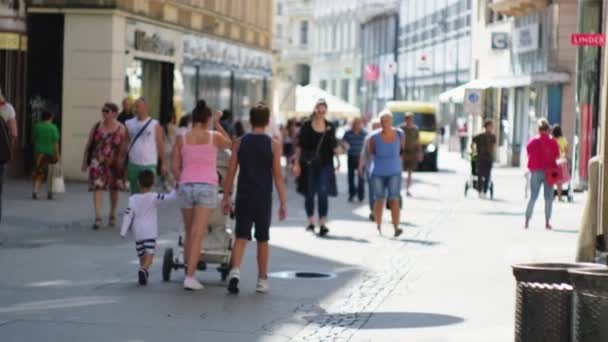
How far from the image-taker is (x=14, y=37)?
32.1 meters

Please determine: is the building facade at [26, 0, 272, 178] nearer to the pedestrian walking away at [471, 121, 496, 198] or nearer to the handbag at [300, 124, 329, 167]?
the pedestrian walking away at [471, 121, 496, 198]

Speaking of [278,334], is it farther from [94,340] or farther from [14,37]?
[14,37]

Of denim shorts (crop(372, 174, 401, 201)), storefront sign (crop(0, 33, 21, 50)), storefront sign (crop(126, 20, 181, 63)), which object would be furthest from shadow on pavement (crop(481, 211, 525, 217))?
storefront sign (crop(126, 20, 181, 63))

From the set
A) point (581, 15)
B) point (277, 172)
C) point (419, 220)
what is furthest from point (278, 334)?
point (581, 15)

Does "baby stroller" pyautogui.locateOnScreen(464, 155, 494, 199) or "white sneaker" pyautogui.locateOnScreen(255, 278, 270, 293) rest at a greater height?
"baby stroller" pyautogui.locateOnScreen(464, 155, 494, 199)

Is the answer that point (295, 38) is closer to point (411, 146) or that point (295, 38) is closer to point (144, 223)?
point (411, 146)

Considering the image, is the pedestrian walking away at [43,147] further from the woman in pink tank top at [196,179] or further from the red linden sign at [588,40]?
the woman in pink tank top at [196,179]

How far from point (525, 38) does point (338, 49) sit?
6330cm

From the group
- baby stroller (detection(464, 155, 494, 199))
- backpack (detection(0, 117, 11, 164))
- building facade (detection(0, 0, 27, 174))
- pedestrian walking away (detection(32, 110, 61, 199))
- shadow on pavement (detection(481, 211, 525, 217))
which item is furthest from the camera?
baby stroller (detection(464, 155, 494, 199))

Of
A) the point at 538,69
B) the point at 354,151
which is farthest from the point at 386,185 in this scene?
the point at 538,69

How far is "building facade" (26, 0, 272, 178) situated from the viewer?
34.3 m

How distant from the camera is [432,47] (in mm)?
83562

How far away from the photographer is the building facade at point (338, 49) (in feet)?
368

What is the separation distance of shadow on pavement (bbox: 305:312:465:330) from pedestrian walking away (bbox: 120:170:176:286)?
2.45 m
